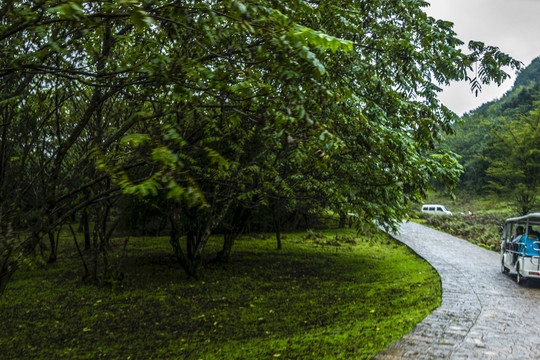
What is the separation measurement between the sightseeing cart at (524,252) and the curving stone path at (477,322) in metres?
0.44

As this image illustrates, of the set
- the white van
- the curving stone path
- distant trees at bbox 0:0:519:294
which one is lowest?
the curving stone path

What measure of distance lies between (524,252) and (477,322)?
208 inches

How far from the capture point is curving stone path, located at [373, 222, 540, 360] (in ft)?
19.6

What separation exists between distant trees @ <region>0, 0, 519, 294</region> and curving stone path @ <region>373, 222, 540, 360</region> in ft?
6.69

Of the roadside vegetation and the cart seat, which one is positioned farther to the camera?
the roadside vegetation

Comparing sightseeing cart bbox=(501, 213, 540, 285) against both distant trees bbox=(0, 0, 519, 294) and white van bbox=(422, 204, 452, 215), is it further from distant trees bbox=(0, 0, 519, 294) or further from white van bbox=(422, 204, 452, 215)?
white van bbox=(422, 204, 452, 215)

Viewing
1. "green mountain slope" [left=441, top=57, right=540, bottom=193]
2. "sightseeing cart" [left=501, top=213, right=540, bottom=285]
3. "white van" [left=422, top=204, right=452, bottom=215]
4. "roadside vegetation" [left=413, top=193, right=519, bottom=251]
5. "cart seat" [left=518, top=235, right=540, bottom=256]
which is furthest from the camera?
"green mountain slope" [left=441, top=57, right=540, bottom=193]

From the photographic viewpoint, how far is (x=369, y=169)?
784 cm

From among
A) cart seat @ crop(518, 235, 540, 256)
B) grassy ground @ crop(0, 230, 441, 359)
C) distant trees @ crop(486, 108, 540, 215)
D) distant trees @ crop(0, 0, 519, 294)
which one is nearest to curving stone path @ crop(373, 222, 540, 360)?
grassy ground @ crop(0, 230, 441, 359)

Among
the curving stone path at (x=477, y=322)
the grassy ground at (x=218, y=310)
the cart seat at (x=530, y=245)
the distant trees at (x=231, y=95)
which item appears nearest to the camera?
the distant trees at (x=231, y=95)

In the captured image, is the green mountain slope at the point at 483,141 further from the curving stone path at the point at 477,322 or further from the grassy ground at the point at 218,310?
the grassy ground at the point at 218,310

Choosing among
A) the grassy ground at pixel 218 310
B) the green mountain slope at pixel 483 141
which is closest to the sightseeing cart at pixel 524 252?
the grassy ground at pixel 218 310

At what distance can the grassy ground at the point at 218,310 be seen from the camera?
7238mm

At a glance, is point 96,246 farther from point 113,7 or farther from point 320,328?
point 113,7
